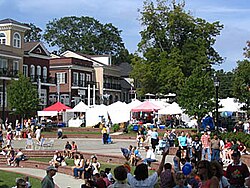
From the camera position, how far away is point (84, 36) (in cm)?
11019

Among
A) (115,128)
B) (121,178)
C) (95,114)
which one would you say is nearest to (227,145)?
(121,178)

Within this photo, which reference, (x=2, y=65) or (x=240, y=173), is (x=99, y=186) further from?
(x=2, y=65)

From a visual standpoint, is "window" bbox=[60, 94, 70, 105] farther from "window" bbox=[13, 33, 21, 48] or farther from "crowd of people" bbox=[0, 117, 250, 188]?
"crowd of people" bbox=[0, 117, 250, 188]

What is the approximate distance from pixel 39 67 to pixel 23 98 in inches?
696

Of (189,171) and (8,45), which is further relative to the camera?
(8,45)

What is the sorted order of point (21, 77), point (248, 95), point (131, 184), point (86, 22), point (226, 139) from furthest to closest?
point (86, 22)
point (21, 77)
point (248, 95)
point (226, 139)
point (131, 184)

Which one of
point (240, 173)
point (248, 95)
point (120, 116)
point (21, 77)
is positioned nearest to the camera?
point (240, 173)

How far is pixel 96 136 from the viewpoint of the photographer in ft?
139

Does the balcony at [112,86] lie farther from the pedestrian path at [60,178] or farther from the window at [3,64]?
the pedestrian path at [60,178]

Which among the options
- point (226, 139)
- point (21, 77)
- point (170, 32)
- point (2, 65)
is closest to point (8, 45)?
point (2, 65)

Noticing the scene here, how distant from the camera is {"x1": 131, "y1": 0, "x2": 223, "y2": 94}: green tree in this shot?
191 ft

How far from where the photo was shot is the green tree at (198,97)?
41.9 meters

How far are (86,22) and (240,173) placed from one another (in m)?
104

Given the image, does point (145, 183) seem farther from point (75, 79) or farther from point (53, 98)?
point (75, 79)
